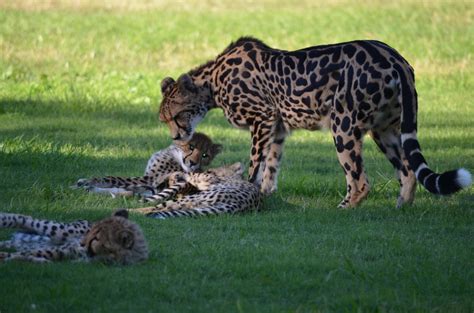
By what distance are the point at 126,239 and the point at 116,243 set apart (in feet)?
0.30

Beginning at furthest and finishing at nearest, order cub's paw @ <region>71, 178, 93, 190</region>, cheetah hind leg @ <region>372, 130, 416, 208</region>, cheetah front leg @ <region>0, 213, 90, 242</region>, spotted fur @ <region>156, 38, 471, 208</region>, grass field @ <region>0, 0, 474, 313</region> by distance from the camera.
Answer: cub's paw @ <region>71, 178, 93, 190</region>, cheetah hind leg @ <region>372, 130, 416, 208</region>, spotted fur @ <region>156, 38, 471, 208</region>, cheetah front leg @ <region>0, 213, 90, 242</region>, grass field @ <region>0, 0, 474, 313</region>

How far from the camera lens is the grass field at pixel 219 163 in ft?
23.9

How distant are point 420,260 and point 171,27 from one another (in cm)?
1991

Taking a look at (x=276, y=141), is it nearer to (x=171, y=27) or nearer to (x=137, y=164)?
(x=137, y=164)

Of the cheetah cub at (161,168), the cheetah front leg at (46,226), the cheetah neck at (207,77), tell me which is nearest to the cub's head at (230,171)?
the cheetah cub at (161,168)

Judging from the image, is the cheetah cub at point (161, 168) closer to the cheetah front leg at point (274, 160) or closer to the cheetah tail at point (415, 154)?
the cheetah front leg at point (274, 160)

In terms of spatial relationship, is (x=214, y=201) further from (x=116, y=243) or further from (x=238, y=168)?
(x=116, y=243)

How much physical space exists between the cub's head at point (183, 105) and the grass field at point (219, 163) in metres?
0.87

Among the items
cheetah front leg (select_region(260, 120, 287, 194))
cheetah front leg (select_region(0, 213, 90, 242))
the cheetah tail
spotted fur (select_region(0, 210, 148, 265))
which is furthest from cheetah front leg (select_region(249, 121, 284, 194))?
spotted fur (select_region(0, 210, 148, 265))

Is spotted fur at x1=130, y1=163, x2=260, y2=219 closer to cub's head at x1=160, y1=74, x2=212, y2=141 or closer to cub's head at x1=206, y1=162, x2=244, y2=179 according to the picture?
cub's head at x1=206, y1=162, x2=244, y2=179

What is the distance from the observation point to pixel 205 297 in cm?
723

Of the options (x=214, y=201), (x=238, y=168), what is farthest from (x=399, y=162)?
(x=214, y=201)

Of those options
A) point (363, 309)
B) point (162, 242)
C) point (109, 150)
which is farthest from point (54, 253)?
point (109, 150)

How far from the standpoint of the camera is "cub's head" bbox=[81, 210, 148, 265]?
7820 millimetres
